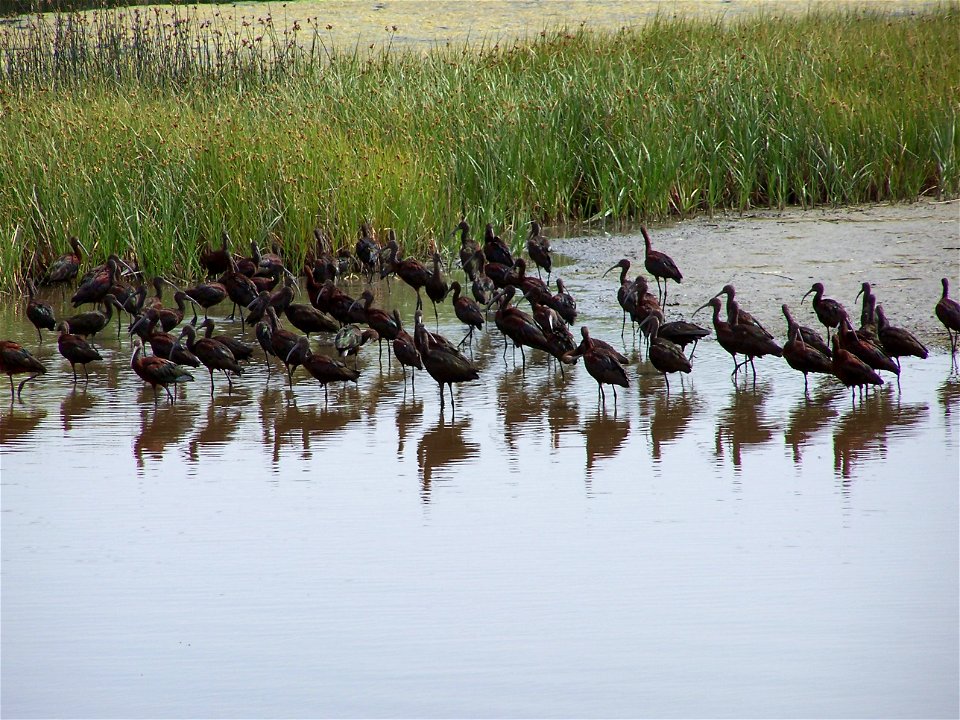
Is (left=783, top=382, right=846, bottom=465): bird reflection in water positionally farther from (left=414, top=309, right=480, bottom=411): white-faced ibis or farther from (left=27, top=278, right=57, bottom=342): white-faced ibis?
(left=27, top=278, right=57, bottom=342): white-faced ibis

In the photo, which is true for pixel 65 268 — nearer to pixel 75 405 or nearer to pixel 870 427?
pixel 75 405

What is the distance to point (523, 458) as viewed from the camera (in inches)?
266

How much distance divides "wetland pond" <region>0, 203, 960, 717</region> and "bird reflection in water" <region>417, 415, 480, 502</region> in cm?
2

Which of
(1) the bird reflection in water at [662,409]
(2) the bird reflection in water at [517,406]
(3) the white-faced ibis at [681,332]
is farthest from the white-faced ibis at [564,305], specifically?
(1) the bird reflection in water at [662,409]

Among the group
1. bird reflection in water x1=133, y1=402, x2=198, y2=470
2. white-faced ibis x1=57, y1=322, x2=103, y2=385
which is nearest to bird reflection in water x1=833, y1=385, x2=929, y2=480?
bird reflection in water x1=133, y1=402, x2=198, y2=470

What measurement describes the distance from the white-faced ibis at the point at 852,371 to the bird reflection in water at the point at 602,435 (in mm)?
1328

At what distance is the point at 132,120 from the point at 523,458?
25.5ft

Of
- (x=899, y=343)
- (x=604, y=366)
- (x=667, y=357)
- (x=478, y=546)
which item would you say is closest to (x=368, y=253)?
(x=667, y=357)

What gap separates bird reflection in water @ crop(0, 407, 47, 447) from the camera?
746 centimetres

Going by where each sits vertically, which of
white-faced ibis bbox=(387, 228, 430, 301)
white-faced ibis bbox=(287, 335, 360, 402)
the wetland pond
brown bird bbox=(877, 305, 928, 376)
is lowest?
the wetland pond

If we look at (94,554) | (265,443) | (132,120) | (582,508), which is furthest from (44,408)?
(132,120)

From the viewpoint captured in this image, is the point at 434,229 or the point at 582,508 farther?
the point at 434,229

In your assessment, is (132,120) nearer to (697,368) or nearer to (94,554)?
(697,368)

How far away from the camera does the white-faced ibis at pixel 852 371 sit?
7695mm
